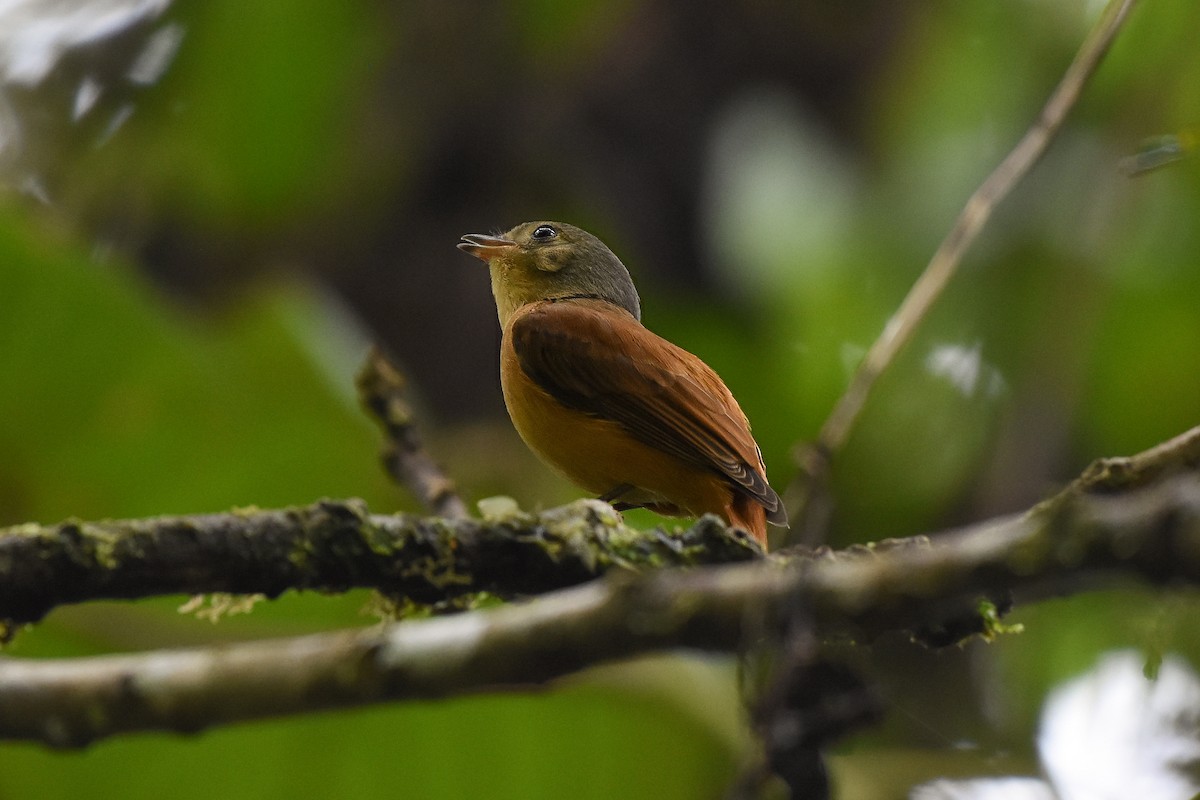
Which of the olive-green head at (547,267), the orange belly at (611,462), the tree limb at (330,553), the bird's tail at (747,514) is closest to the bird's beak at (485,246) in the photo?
the olive-green head at (547,267)

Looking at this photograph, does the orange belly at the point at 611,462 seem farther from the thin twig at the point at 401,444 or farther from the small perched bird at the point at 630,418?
the thin twig at the point at 401,444

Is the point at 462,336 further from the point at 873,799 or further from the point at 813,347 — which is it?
the point at 873,799

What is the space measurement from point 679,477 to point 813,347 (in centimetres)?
184

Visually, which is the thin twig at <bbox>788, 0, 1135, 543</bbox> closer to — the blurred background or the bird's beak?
the blurred background

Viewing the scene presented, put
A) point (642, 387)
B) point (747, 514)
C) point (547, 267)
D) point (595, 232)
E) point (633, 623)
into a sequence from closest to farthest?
1. point (633, 623)
2. point (747, 514)
3. point (642, 387)
4. point (547, 267)
5. point (595, 232)

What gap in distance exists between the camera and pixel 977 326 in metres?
5.26

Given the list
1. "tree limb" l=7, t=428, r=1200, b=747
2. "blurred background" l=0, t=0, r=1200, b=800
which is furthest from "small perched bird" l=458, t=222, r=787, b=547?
"tree limb" l=7, t=428, r=1200, b=747

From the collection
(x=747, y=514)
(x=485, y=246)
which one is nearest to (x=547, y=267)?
(x=485, y=246)

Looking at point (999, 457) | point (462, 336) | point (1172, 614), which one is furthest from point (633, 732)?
point (462, 336)

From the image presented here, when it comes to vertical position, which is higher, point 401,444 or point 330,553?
point 401,444

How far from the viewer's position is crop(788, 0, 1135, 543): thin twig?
2777 mm

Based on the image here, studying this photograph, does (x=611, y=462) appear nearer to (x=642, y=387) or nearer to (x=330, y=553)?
(x=642, y=387)

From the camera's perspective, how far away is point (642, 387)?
3.38 m

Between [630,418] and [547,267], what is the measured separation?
1332 millimetres
